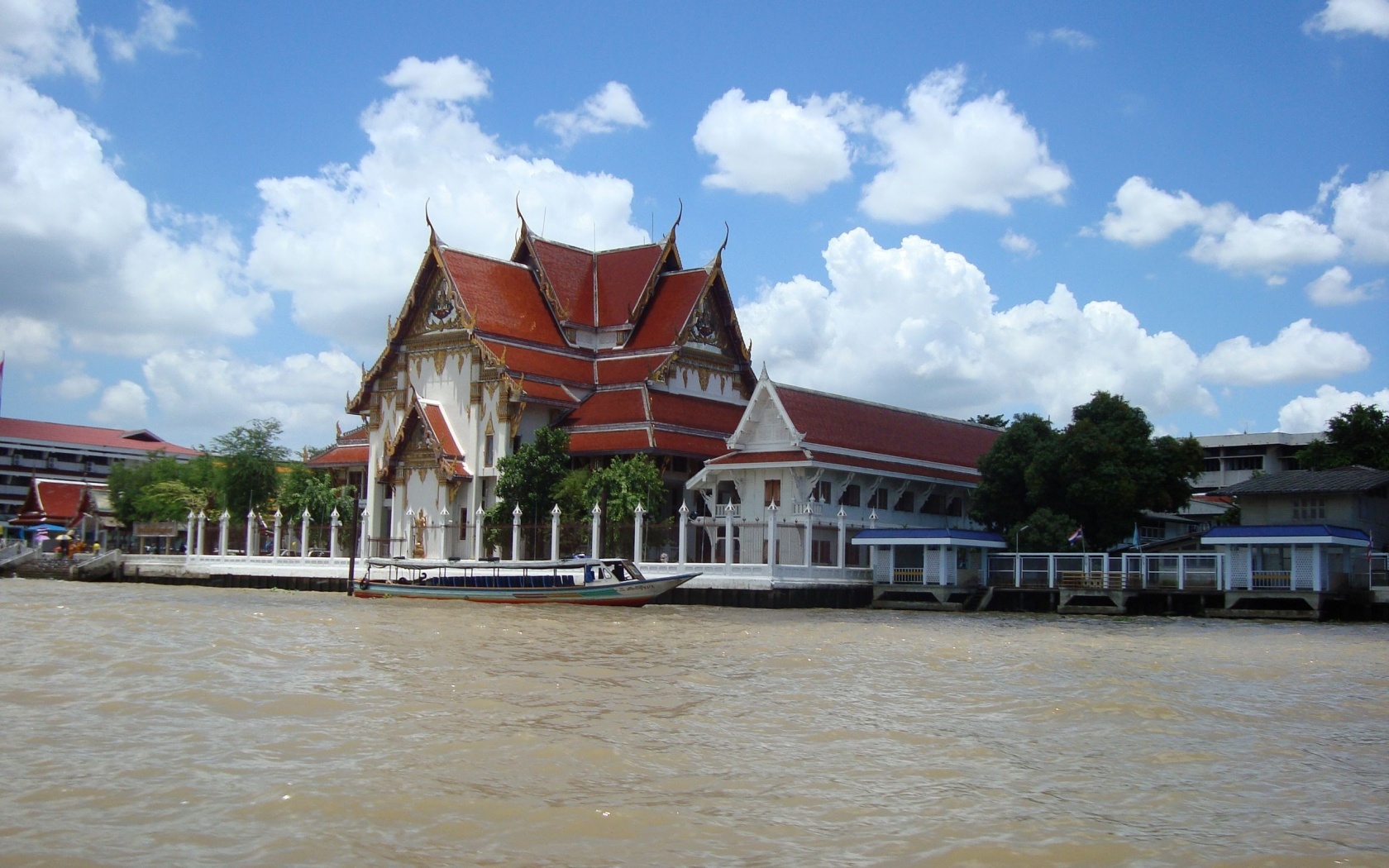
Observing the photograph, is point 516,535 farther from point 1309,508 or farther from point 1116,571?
point 1309,508

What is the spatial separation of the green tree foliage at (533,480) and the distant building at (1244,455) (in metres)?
37.0

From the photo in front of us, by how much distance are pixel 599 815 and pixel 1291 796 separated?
4.65m

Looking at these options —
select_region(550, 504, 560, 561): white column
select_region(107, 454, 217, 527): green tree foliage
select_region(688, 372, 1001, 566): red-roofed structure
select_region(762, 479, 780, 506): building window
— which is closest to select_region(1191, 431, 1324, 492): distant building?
select_region(688, 372, 1001, 566): red-roofed structure

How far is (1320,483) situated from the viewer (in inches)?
1288

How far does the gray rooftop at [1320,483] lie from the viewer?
32156mm

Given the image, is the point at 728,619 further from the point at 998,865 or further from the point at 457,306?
the point at 457,306

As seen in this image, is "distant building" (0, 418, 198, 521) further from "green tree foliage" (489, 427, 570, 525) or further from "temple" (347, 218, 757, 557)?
"green tree foliage" (489, 427, 570, 525)

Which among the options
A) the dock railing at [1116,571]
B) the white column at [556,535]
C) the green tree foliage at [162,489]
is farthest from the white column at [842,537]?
the green tree foliage at [162,489]

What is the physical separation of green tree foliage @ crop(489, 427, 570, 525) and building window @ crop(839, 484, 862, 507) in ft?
26.6

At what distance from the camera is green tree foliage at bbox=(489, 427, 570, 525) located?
128 ft

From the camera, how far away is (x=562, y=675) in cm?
1463

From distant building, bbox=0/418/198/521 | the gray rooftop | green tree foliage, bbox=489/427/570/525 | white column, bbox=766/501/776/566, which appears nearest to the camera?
white column, bbox=766/501/776/566

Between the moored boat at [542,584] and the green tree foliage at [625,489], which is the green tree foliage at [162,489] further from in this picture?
the moored boat at [542,584]

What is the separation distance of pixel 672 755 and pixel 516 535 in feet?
90.9
